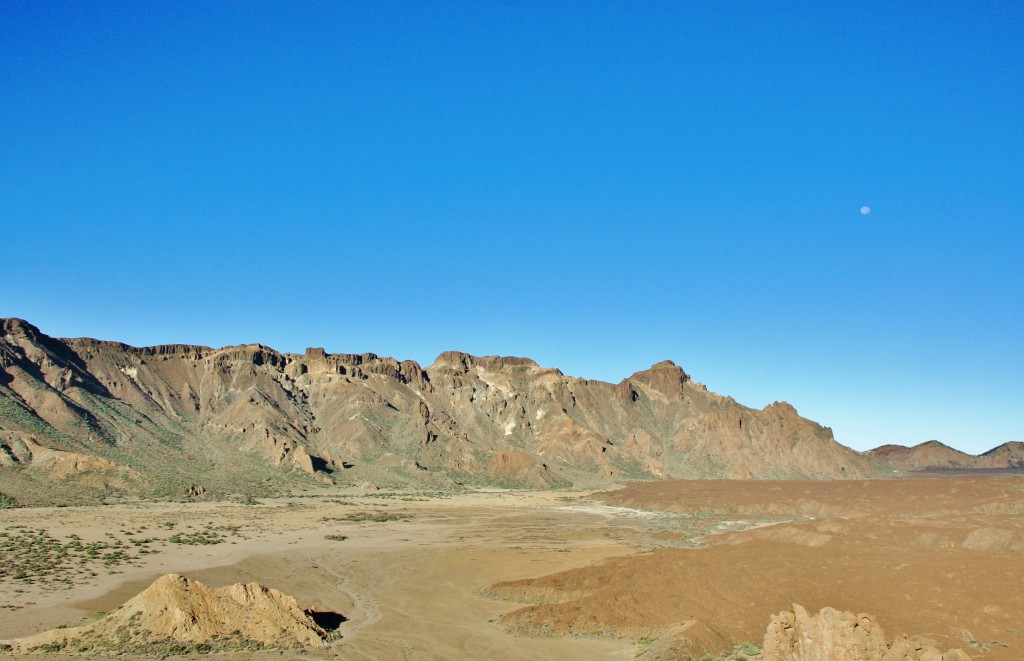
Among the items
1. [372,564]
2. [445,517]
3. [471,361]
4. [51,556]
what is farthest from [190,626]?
[471,361]

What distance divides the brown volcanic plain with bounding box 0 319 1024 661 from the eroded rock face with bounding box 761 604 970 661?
321mm

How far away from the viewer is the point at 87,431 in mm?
87375

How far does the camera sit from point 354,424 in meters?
119

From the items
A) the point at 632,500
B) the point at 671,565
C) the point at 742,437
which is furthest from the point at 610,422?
the point at 671,565

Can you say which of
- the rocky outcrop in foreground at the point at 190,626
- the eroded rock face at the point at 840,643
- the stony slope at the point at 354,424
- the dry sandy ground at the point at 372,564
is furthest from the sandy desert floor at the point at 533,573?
the stony slope at the point at 354,424

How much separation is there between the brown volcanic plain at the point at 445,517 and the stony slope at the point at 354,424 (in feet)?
1.67

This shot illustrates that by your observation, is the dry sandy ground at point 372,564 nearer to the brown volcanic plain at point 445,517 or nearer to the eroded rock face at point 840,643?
the brown volcanic plain at point 445,517

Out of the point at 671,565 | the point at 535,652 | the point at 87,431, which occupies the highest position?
the point at 87,431

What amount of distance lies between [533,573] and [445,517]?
104ft

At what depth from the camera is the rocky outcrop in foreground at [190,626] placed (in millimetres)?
21891

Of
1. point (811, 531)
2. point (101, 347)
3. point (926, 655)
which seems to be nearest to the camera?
point (926, 655)

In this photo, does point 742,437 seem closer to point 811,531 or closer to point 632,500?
point 632,500

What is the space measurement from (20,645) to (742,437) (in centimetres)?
13661

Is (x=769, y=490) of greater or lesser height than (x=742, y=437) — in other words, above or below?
below
